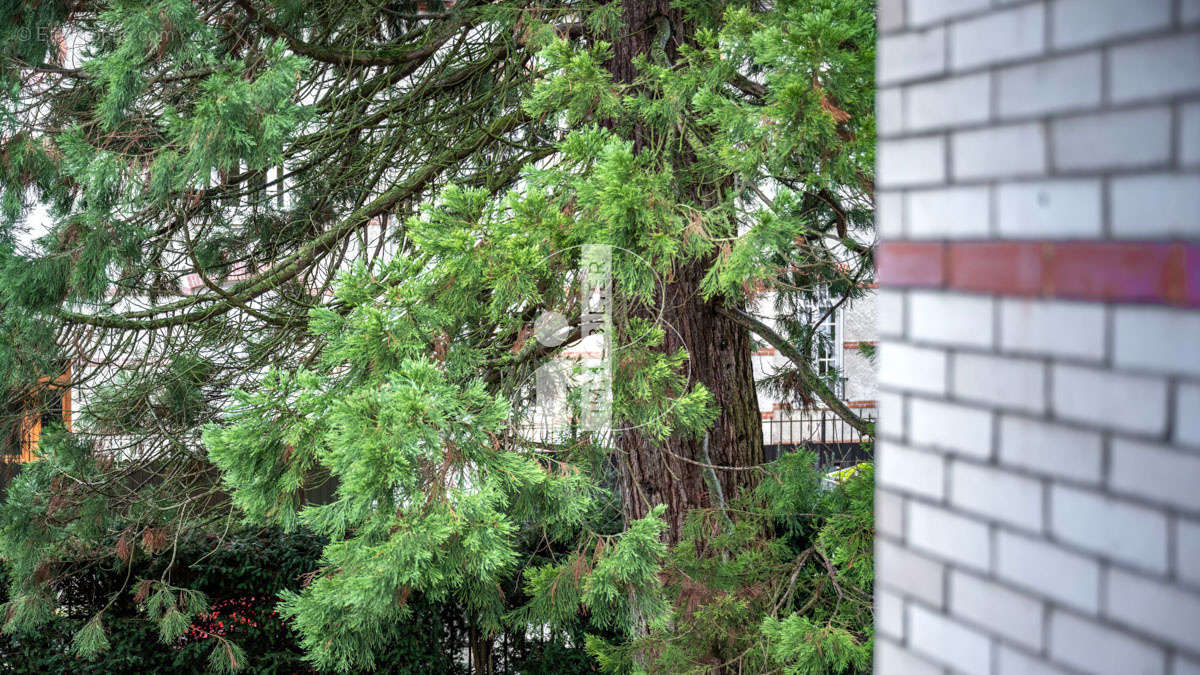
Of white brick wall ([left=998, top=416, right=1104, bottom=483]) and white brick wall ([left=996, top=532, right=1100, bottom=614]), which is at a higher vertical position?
white brick wall ([left=998, top=416, right=1104, bottom=483])

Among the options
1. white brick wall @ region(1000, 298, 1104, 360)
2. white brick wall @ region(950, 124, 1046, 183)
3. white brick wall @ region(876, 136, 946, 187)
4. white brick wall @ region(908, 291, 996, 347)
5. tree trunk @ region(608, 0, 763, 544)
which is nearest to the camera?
white brick wall @ region(1000, 298, 1104, 360)

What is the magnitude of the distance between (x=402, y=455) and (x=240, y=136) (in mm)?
1822

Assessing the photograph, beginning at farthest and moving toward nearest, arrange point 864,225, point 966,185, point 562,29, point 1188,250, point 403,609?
point 864,225, point 562,29, point 403,609, point 966,185, point 1188,250

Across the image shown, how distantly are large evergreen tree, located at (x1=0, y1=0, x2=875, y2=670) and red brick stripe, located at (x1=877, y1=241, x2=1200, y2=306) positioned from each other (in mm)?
2192

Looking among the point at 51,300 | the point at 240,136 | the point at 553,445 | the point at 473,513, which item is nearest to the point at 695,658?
the point at 553,445

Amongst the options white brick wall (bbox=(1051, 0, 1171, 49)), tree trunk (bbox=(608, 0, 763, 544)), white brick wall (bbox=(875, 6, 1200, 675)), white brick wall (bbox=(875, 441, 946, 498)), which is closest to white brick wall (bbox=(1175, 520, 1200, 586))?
white brick wall (bbox=(875, 6, 1200, 675))

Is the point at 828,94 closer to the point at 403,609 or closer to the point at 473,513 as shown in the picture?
the point at 473,513

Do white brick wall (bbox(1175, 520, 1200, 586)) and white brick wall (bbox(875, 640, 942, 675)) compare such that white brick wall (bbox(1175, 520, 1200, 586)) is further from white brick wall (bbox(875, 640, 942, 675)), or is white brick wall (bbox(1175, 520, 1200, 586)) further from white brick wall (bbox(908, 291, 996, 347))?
white brick wall (bbox(875, 640, 942, 675))

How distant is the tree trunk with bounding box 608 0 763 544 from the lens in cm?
607

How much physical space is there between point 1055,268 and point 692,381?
4.76 m

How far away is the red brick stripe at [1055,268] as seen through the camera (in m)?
1.45

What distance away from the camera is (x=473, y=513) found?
4.07 meters

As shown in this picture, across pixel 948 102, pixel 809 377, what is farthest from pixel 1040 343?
pixel 809 377

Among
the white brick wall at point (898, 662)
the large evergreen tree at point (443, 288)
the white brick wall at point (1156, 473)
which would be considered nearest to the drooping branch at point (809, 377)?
the large evergreen tree at point (443, 288)
